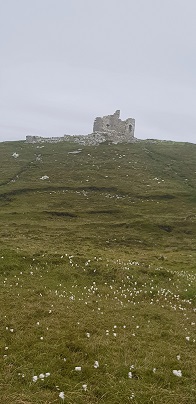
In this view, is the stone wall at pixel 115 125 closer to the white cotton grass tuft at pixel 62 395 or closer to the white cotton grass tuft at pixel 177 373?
the white cotton grass tuft at pixel 177 373

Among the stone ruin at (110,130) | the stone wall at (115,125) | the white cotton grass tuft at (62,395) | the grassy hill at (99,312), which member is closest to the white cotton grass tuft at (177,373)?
the grassy hill at (99,312)

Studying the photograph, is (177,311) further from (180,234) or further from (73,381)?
(180,234)

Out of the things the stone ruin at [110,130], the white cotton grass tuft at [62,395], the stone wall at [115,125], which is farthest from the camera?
the stone wall at [115,125]

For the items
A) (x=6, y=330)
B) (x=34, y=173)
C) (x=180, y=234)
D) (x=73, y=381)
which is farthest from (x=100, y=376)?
(x=34, y=173)

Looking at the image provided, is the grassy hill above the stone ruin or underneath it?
underneath

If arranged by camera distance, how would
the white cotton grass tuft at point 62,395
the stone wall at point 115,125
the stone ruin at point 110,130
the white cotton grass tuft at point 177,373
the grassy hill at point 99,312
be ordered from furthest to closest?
the stone wall at point 115,125, the stone ruin at point 110,130, the white cotton grass tuft at point 177,373, the grassy hill at point 99,312, the white cotton grass tuft at point 62,395

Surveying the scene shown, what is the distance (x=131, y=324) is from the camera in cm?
1636

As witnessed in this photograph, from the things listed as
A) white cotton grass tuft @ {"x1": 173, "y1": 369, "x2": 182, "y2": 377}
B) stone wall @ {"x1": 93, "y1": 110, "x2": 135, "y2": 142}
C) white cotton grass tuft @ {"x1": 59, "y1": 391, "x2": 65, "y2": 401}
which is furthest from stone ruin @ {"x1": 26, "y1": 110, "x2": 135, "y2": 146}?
white cotton grass tuft @ {"x1": 59, "y1": 391, "x2": 65, "y2": 401}

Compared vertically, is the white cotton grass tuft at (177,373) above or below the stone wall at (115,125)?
below

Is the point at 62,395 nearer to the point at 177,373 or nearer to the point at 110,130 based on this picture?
the point at 177,373

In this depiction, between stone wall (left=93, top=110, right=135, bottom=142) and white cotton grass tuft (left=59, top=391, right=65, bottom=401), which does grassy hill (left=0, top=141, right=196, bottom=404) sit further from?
stone wall (left=93, top=110, right=135, bottom=142)

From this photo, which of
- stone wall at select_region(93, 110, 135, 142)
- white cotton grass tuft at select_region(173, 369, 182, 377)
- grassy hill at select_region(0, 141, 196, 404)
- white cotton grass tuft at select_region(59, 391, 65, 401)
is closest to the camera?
white cotton grass tuft at select_region(59, 391, 65, 401)

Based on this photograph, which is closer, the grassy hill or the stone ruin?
the grassy hill

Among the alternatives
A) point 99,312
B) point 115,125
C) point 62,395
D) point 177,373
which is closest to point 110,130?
point 115,125
